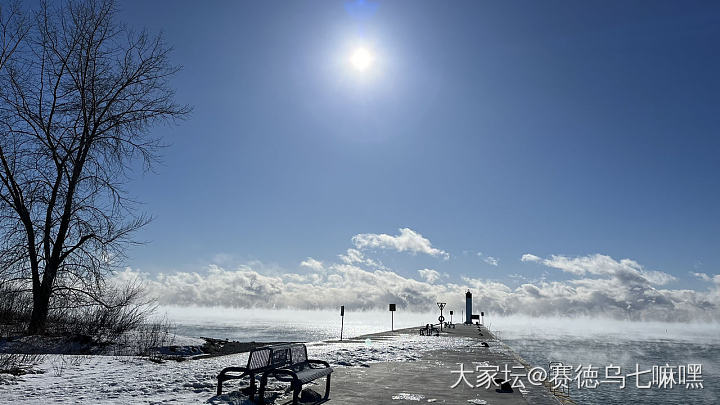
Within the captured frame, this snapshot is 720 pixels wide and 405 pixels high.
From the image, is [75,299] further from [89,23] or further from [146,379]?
[89,23]

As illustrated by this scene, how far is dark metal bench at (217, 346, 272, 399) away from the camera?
25.5ft

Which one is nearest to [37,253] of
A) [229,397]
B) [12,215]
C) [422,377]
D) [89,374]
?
[12,215]

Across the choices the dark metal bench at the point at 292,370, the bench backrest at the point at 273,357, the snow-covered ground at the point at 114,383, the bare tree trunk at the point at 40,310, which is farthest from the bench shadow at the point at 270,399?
the bare tree trunk at the point at 40,310

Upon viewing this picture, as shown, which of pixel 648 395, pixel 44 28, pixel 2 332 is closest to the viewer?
pixel 2 332

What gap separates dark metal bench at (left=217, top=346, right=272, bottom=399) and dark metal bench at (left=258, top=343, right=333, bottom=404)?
5.2 inches

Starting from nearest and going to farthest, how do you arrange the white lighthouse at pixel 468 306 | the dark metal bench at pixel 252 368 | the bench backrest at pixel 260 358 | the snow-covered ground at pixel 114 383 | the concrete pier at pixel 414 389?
the snow-covered ground at pixel 114 383, the dark metal bench at pixel 252 368, the bench backrest at pixel 260 358, the concrete pier at pixel 414 389, the white lighthouse at pixel 468 306

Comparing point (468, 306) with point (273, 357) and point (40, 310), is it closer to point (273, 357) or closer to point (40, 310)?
point (40, 310)

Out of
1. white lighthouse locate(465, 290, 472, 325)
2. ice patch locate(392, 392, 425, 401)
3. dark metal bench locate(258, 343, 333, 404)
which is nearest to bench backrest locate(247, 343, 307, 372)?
dark metal bench locate(258, 343, 333, 404)

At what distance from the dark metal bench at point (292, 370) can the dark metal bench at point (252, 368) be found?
132 mm

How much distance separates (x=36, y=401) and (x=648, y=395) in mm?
39279

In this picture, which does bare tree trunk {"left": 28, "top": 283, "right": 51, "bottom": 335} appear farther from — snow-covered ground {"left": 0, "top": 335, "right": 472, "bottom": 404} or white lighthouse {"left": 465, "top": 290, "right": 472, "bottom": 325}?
white lighthouse {"left": 465, "top": 290, "right": 472, "bottom": 325}

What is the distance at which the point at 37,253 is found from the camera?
1516cm

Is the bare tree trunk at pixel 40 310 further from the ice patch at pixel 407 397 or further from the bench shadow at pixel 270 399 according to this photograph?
the ice patch at pixel 407 397

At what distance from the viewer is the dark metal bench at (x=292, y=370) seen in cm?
748
